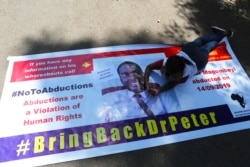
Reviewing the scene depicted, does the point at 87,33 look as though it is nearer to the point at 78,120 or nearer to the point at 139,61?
the point at 139,61

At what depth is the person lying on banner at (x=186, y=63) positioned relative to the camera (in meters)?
1.40

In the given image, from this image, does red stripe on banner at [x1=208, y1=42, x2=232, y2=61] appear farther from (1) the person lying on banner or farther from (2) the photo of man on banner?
(2) the photo of man on banner

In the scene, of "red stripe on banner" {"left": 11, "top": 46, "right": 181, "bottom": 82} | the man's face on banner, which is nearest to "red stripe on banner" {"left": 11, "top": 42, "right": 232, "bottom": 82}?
"red stripe on banner" {"left": 11, "top": 46, "right": 181, "bottom": 82}

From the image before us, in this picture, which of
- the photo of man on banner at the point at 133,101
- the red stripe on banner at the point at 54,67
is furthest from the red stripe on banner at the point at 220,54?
the red stripe on banner at the point at 54,67

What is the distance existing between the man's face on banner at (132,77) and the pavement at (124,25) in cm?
20

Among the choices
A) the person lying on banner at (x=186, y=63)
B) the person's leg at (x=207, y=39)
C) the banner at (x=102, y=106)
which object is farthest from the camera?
the person's leg at (x=207, y=39)

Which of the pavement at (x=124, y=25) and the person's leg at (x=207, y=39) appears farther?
the person's leg at (x=207, y=39)

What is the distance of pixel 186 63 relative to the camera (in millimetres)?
1468

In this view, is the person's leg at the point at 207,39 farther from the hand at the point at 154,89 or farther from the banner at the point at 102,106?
the hand at the point at 154,89

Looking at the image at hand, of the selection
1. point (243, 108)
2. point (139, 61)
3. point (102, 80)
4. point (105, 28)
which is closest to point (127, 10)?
point (105, 28)

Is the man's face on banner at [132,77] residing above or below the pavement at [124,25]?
below

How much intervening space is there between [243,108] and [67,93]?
2.78 ft

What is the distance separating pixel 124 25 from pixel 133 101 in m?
0.53

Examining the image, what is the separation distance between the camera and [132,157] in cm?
129
